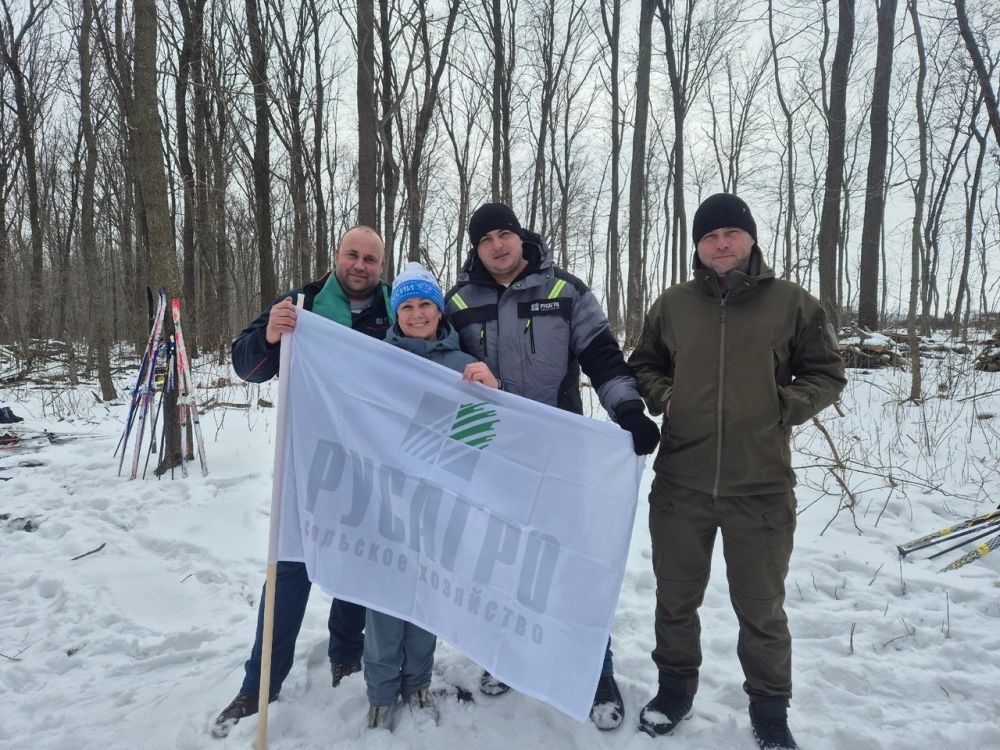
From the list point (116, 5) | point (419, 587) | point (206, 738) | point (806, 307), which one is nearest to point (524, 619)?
point (419, 587)

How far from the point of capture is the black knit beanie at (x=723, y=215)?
2.36 m

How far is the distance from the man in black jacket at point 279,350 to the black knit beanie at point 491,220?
0.53 m

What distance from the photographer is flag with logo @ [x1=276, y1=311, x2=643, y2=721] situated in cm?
232

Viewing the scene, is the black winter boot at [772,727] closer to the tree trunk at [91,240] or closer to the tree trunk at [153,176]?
the tree trunk at [153,176]

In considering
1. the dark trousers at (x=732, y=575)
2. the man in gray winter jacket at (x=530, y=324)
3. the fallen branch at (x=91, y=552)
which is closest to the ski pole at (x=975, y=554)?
the dark trousers at (x=732, y=575)

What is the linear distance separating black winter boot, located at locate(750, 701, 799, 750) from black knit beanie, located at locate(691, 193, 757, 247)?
2104 millimetres

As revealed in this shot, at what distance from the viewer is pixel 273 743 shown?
92.0 inches

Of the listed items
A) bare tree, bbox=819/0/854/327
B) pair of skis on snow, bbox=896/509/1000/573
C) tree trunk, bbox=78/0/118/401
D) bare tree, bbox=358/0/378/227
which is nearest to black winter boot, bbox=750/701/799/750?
pair of skis on snow, bbox=896/509/1000/573

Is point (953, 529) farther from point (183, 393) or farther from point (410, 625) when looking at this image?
point (183, 393)

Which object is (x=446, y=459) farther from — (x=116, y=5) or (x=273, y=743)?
(x=116, y=5)

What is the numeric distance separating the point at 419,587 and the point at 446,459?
1.87 feet

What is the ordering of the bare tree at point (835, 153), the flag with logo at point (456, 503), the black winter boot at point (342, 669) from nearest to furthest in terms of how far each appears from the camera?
the flag with logo at point (456, 503) → the black winter boot at point (342, 669) → the bare tree at point (835, 153)

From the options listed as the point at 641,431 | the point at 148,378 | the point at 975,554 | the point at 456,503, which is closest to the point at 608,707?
the point at 456,503

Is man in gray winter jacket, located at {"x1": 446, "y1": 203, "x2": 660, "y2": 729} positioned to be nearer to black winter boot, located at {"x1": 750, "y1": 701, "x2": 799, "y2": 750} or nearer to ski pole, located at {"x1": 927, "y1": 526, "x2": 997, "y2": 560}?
black winter boot, located at {"x1": 750, "y1": 701, "x2": 799, "y2": 750}
